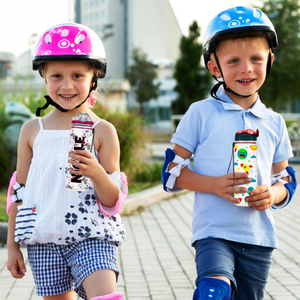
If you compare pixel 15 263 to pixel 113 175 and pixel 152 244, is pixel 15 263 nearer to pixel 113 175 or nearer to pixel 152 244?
pixel 113 175

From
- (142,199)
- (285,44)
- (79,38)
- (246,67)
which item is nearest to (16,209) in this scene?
(79,38)

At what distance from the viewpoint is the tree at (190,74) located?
34094mm

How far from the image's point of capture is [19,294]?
401cm

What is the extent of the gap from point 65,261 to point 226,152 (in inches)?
41.1

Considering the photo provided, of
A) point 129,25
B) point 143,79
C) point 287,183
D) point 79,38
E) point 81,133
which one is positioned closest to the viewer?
point 81,133

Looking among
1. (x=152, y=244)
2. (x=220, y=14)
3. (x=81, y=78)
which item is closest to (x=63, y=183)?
(x=81, y=78)

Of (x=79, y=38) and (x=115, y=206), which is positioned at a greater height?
(x=79, y=38)

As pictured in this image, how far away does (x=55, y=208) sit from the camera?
2311 mm

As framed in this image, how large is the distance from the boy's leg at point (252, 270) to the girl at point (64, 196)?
0.68 metres

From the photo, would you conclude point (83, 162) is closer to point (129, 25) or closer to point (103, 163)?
point (103, 163)

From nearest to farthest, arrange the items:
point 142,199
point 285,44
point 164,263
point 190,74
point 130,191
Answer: point 164,263 < point 142,199 < point 130,191 < point 285,44 < point 190,74

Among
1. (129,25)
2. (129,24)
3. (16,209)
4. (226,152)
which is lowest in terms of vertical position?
(16,209)

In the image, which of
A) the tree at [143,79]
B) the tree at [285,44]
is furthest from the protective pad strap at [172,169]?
the tree at [143,79]

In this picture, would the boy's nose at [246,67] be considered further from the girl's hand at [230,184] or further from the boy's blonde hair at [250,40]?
the girl's hand at [230,184]
